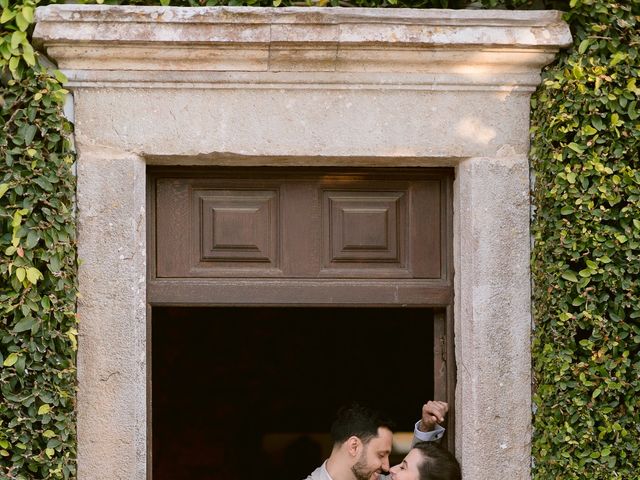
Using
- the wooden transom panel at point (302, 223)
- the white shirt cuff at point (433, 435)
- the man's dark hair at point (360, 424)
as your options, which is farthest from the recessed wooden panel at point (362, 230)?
the man's dark hair at point (360, 424)

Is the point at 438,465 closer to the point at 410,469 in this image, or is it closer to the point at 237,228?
the point at 410,469

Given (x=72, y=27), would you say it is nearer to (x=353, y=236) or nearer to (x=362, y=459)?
(x=353, y=236)

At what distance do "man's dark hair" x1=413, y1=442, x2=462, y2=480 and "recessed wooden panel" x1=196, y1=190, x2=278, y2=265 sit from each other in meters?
1.06

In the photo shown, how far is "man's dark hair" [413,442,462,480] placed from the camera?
3.86 meters

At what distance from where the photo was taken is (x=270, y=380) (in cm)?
854

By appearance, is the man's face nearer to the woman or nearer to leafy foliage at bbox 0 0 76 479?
the woman

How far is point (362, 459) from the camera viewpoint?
450cm

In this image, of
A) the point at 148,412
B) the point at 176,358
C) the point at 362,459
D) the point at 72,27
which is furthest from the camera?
the point at 176,358

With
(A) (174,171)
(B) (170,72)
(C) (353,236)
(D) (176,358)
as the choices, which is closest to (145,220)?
(A) (174,171)

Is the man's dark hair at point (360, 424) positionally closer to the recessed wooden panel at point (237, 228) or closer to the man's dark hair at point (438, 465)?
the man's dark hair at point (438, 465)

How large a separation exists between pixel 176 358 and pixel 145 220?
456 centimetres

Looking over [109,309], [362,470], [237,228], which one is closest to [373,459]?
[362,470]

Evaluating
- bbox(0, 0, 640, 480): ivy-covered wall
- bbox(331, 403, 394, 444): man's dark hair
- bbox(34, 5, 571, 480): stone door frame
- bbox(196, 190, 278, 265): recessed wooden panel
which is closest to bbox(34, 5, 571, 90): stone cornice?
bbox(34, 5, 571, 480): stone door frame

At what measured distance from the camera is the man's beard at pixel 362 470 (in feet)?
14.7
